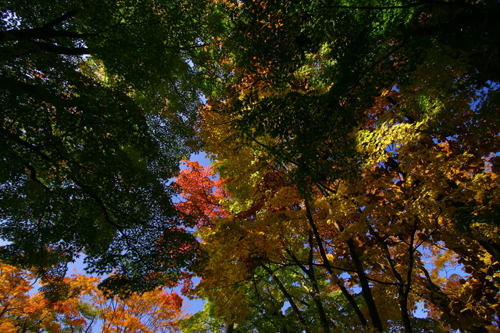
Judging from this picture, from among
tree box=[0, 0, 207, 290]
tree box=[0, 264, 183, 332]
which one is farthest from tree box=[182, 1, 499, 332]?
tree box=[0, 264, 183, 332]

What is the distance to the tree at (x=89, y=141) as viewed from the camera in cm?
300

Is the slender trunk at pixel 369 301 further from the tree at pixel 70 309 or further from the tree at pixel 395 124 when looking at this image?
the tree at pixel 70 309

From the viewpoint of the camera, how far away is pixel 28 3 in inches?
120

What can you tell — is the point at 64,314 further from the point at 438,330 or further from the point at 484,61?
the point at 484,61

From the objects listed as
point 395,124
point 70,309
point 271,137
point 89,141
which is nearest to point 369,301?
point 395,124

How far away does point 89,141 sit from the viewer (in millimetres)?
3514

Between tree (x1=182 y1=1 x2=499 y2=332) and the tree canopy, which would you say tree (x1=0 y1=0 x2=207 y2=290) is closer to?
the tree canopy

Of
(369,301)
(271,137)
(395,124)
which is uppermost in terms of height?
(271,137)

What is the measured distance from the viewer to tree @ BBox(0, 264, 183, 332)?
8250 mm

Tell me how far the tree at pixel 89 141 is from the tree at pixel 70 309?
18.6 ft

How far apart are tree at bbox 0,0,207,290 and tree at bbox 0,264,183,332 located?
18.6 feet

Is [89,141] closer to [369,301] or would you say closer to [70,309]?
[369,301]

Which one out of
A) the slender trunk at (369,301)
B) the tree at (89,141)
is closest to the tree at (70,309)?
the tree at (89,141)

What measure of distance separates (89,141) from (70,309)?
1036cm
